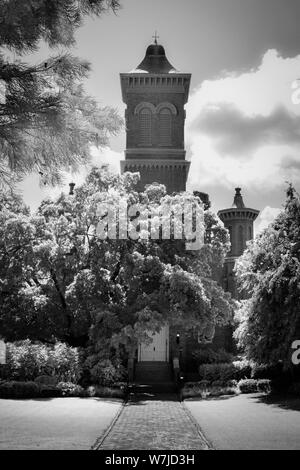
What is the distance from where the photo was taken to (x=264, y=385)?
18875mm

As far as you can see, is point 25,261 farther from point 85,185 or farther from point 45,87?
point 45,87

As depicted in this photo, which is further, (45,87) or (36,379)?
(36,379)

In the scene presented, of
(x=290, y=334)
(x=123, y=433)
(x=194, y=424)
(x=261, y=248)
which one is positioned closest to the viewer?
(x=123, y=433)

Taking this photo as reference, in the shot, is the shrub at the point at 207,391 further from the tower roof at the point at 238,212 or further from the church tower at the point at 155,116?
the tower roof at the point at 238,212

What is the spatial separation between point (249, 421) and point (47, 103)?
9580mm

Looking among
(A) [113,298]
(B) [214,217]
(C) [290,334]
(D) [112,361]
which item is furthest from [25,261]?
(C) [290,334]

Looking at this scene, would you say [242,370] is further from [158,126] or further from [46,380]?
[158,126]

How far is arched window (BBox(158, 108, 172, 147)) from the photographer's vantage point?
3616 cm

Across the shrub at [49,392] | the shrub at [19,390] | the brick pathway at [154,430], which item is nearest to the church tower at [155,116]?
the shrub at [49,392]

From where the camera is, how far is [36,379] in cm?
1903

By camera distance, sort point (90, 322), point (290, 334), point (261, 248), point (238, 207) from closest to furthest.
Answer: point (290, 334) < point (261, 248) < point (90, 322) < point (238, 207)

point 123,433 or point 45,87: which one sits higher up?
point 45,87

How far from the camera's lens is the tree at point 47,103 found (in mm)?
6008
